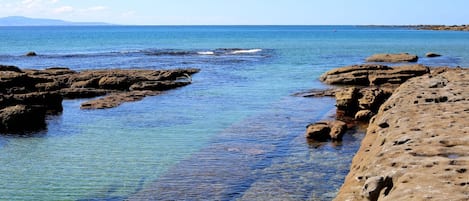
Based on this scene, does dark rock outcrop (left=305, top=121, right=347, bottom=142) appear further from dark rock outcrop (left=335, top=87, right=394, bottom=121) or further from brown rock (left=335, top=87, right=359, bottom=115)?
brown rock (left=335, top=87, right=359, bottom=115)

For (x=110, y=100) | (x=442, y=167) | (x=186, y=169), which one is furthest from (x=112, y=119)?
(x=442, y=167)

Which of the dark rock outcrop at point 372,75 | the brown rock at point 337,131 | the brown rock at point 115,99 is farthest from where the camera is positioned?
the dark rock outcrop at point 372,75

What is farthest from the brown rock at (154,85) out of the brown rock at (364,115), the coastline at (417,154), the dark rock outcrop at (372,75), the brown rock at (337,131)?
the coastline at (417,154)

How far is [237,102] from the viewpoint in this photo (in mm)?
30406

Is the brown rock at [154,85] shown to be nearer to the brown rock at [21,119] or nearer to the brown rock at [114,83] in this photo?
the brown rock at [114,83]

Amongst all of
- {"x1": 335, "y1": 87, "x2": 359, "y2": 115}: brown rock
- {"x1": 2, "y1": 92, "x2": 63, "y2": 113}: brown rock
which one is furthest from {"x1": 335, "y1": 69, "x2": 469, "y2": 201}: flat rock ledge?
{"x1": 2, "y1": 92, "x2": 63, "y2": 113}: brown rock

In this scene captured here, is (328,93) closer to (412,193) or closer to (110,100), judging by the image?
(110,100)

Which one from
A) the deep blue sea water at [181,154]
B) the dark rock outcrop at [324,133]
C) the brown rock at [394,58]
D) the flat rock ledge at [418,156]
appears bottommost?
the deep blue sea water at [181,154]

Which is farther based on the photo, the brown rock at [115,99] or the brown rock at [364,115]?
the brown rock at [115,99]

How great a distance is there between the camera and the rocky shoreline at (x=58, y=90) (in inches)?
973

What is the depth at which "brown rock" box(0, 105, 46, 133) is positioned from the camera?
24.0 metres

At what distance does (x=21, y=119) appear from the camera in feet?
80.2

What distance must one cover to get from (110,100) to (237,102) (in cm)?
717

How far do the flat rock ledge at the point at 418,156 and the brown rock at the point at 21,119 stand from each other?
16007mm
